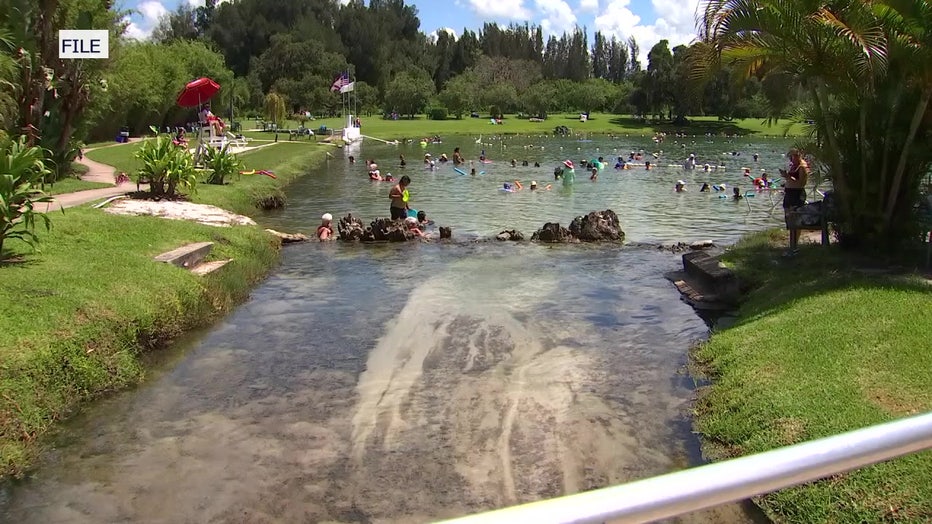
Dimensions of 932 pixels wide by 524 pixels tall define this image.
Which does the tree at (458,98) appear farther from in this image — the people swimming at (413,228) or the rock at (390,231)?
the rock at (390,231)

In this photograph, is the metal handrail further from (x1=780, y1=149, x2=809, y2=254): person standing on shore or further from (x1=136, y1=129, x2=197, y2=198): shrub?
(x1=136, y1=129, x2=197, y2=198): shrub

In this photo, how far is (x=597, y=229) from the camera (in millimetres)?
19688

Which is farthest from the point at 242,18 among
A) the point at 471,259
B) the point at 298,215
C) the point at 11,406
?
the point at 11,406

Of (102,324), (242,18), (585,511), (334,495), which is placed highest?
(242,18)

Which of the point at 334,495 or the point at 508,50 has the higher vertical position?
the point at 508,50

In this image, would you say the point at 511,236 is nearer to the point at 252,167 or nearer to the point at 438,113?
the point at 252,167

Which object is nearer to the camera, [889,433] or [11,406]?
[889,433]

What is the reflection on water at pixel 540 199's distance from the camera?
23.4 meters

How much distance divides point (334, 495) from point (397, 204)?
14.7m

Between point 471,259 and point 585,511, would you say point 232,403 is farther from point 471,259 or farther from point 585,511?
point 471,259

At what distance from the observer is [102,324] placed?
28.7 ft

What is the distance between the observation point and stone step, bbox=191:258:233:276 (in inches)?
504

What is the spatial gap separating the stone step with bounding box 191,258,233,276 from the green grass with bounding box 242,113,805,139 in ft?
199

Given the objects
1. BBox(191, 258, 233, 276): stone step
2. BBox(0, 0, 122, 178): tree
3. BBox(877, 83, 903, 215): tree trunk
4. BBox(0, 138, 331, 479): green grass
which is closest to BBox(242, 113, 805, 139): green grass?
BBox(0, 0, 122, 178): tree
